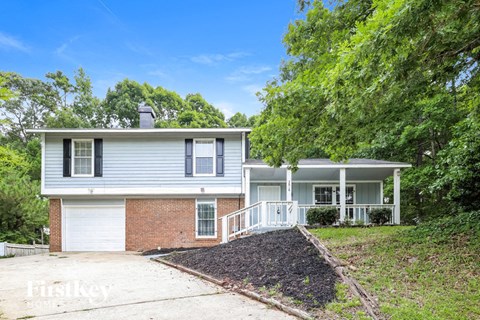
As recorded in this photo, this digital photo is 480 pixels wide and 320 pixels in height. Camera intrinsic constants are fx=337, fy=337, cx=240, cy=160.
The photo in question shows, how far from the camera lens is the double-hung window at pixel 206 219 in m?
13.6

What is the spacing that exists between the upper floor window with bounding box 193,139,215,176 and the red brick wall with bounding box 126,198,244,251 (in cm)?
124

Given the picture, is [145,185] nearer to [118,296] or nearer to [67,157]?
[67,157]

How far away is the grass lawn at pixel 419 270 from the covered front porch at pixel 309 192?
3.78 metres

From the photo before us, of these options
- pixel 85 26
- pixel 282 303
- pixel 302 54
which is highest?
pixel 85 26

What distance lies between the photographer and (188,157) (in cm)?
1363

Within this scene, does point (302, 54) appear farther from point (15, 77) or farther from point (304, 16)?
point (15, 77)

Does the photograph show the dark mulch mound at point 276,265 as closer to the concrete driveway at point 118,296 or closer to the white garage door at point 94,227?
the concrete driveway at point 118,296

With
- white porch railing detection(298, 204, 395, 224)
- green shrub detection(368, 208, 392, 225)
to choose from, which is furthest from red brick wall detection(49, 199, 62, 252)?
green shrub detection(368, 208, 392, 225)

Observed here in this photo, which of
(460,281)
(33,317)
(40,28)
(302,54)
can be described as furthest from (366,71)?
(40,28)

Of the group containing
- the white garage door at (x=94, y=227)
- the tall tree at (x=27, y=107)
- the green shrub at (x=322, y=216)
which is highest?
the tall tree at (x=27, y=107)

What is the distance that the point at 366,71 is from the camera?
4176 millimetres

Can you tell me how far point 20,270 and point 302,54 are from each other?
28.9 ft

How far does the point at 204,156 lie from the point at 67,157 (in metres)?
5.43

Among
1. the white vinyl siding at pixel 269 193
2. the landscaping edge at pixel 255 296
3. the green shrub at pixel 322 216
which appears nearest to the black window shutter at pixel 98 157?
the white vinyl siding at pixel 269 193
